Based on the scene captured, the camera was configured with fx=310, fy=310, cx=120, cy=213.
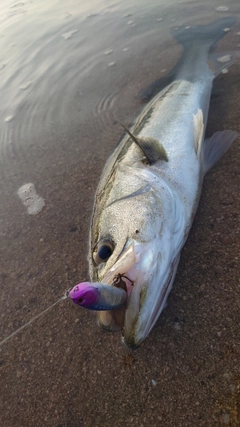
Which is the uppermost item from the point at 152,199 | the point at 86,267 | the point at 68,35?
the point at 68,35

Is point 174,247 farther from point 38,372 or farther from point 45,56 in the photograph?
point 45,56

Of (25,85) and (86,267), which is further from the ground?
(25,85)

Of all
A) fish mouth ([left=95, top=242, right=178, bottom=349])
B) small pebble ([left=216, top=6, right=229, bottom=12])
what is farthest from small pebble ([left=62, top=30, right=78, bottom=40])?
fish mouth ([left=95, top=242, right=178, bottom=349])

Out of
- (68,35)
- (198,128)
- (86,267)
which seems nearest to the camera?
(86,267)

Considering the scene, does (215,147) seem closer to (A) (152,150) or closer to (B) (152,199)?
(A) (152,150)

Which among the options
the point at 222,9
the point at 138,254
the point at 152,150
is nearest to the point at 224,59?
the point at 222,9

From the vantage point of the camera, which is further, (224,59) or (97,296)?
(224,59)

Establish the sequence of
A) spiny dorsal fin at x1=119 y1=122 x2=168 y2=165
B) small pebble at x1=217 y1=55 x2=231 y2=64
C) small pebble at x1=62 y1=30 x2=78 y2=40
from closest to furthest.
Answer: spiny dorsal fin at x1=119 y1=122 x2=168 y2=165
small pebble at x1=217 y1=55 x2=231 y2=64
small pebble at x1=62 y1=30 x2=78 y2=40

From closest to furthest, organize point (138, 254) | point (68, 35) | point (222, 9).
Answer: point (138, 254) → point (222, 9) → point (68, 35)

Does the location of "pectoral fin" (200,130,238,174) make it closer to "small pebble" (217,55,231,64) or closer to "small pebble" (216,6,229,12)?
"small pebble" (217,55,231,64)
